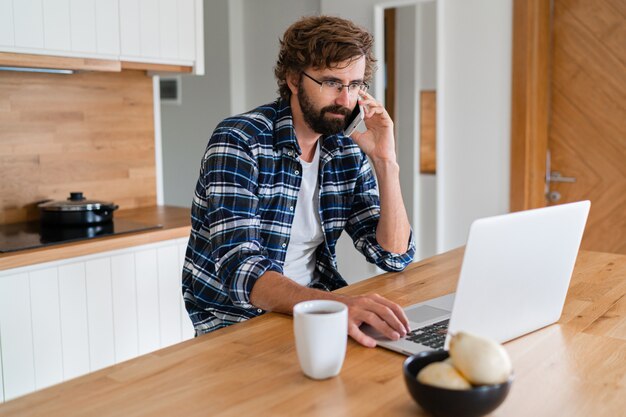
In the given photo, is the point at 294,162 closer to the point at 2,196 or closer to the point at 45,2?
the point at 45,2

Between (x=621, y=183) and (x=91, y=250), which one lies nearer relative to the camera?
(x=91, y=250)

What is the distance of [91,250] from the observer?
2.54 meters

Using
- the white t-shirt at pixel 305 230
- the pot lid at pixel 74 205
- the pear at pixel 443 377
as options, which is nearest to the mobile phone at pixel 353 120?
the white t-shirt at pixel 305 230

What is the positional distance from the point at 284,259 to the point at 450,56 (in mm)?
2080

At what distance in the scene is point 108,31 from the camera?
280cm

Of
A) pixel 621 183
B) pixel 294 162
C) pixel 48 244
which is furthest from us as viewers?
pixel 621 183

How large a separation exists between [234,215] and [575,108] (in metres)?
2.45

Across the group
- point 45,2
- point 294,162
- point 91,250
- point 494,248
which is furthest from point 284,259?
point 45,2

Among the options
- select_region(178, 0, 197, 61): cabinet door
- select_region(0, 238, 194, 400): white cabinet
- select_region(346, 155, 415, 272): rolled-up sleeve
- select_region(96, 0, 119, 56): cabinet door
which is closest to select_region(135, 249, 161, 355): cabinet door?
select_region(0, 238, 194, 400): white cabinet

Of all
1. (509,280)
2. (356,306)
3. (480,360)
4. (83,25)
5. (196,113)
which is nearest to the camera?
(480,360)

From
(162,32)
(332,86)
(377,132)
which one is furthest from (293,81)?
(162,32)

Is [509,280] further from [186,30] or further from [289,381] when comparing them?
[186,30]

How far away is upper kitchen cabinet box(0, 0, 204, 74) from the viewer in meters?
2.52

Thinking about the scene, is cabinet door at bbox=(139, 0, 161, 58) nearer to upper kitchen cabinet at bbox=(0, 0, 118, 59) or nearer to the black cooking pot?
upper kitchen cabinet at bbox=(0, 0, 118, 59)
